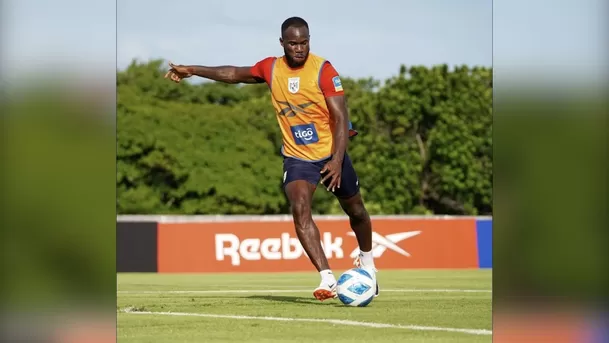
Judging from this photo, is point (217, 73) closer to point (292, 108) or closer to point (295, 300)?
point (292, 108)

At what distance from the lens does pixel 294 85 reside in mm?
9562

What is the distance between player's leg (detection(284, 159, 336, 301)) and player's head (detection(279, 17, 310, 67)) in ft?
3.60

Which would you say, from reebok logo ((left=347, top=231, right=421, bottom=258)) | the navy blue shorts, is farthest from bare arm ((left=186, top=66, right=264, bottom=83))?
reebok logo ((left=347, top=231, right=421, bottom=258))

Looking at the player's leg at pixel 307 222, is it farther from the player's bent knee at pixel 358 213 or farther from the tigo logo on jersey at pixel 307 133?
the player's bent knee at pixel 358 213

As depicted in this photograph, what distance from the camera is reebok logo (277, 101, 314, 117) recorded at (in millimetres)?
9617

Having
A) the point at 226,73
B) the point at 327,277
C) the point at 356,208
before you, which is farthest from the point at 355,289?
the point at 226,73

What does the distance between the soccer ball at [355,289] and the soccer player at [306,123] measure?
130 mm

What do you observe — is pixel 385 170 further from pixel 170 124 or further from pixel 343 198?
pixel 343 198

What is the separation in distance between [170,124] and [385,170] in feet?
56.0

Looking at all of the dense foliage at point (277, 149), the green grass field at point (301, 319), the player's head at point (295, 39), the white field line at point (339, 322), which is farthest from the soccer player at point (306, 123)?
the dense foliage at point (277, 149)

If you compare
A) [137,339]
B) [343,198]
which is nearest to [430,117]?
[343,198]

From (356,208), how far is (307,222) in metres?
0.99

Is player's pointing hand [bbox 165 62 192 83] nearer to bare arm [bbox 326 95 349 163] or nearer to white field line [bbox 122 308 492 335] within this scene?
bare arm [bbox 326 95 349 163]
